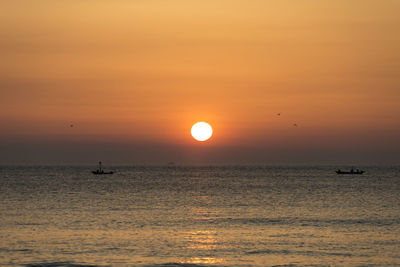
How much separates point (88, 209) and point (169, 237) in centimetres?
3602

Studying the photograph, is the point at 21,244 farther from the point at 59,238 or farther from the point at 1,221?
the point at 1,221

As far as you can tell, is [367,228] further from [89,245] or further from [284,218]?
[89,245]

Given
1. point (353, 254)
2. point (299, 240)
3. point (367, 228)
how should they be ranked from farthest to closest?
point (367, 228) → point (299, 240) → point (353, 254)

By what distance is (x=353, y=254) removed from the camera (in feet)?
176

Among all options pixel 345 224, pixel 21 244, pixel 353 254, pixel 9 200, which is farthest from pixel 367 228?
pixel 9 200

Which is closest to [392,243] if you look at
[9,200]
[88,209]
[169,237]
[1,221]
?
[169,237]

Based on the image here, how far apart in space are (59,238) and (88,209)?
3544 cm

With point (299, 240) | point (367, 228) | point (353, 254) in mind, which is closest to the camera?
point (353, 254)

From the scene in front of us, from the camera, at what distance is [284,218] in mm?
82312

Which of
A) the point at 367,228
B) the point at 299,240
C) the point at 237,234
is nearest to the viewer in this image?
the point at 299,240

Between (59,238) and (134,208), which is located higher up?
(134,208)

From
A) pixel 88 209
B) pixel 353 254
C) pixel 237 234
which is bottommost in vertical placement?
pixel 353 254

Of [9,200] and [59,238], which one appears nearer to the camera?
[59,238]

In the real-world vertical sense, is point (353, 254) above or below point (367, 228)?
below
